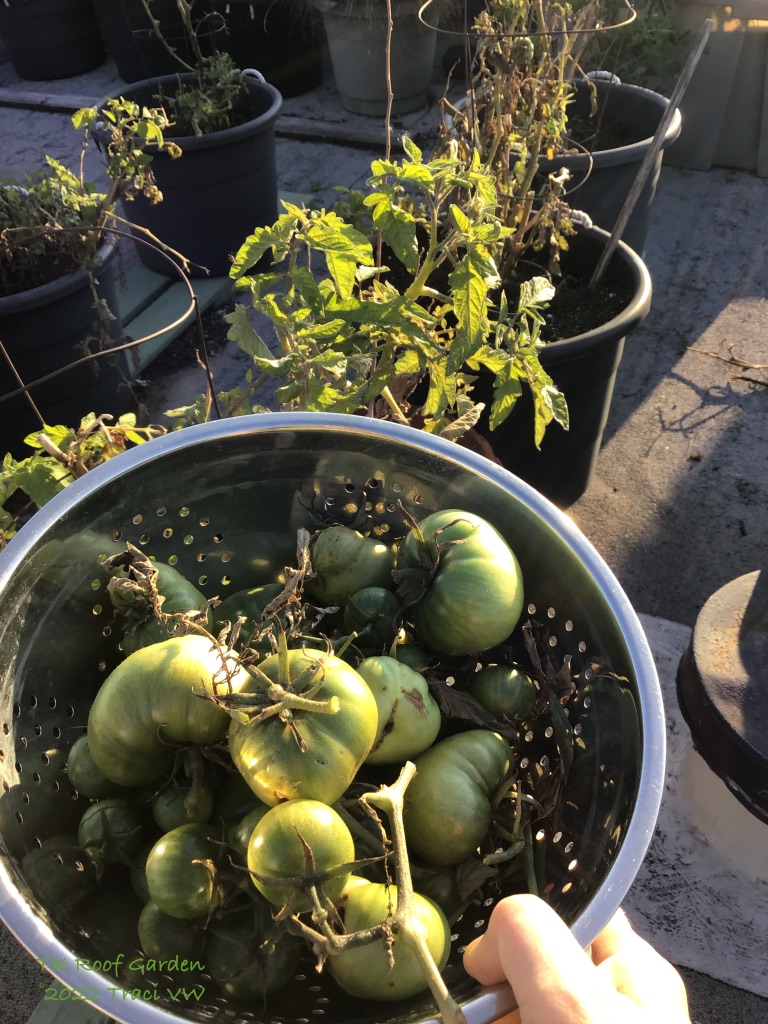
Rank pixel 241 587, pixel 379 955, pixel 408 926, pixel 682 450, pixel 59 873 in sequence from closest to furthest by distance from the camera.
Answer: pixel 408 926 → pixel 379 955 → pixel 59 873 → pixel 241 587 → pixel 682 450

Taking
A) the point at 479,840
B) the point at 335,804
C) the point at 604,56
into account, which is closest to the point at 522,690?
the point at 479,840

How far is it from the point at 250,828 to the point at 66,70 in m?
6.38

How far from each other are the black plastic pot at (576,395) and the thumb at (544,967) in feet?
4.68

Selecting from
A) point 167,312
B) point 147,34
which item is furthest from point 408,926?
point 147,34

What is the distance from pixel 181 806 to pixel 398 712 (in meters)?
0.31

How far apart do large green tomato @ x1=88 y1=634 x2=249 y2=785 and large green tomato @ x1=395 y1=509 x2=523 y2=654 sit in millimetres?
315

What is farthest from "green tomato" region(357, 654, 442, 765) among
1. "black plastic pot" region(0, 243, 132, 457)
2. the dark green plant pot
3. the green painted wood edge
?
the dark green plant pot

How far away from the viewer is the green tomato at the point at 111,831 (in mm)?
960

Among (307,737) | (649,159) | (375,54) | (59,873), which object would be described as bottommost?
(59,873)

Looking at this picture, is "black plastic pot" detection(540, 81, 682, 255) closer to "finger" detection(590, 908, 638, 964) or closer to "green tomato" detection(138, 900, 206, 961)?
"finger" detection(590, 908, 638, 964)

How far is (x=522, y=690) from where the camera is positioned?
1113mm

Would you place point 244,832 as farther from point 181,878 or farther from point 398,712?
point 398,712

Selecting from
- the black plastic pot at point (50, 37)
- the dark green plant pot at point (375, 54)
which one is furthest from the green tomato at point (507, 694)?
the black plastic pot at point (50, 37)

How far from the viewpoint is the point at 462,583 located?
41.8 inches
